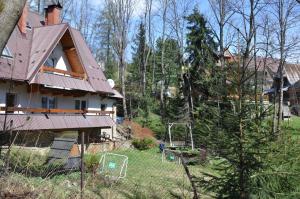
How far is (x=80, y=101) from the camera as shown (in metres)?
29.2

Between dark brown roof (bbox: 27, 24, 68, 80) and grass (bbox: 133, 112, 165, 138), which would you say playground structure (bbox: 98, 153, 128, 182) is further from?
grass (bbox: 133, 112, 165, 138)

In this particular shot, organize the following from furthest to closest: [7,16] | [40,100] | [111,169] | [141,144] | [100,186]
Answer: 1. [141,144]
2. [40,100]
3. [111,169]
4. [100,186]
5. [7,16]

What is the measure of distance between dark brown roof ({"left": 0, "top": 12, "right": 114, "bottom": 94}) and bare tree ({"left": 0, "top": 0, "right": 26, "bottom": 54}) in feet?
56.3

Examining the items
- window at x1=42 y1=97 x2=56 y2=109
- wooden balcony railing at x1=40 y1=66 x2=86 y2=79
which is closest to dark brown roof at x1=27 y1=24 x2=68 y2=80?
wooden balcony railing at x1=40 y1=66 x2=86 y2=79

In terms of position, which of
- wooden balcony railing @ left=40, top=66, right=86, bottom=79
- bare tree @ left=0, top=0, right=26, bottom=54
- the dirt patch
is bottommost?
the dirt patch

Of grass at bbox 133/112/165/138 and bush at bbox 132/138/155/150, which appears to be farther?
grass at bbox 133/112/165/138

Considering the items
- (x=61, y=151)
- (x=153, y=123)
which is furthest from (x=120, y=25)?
(x=61, y=151)

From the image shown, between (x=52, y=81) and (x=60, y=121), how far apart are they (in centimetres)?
250

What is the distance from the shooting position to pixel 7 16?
3.34 meters

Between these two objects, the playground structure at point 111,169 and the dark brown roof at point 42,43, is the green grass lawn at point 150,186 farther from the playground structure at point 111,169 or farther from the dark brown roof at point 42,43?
the dark brown roof at point 42,43

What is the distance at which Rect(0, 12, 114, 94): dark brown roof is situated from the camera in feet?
74.3

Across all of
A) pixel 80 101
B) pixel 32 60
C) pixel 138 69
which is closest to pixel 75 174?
pixel 32 60

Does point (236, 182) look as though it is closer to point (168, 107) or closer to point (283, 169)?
point (283, 169)

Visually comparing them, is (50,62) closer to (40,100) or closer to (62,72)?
(62,72)
